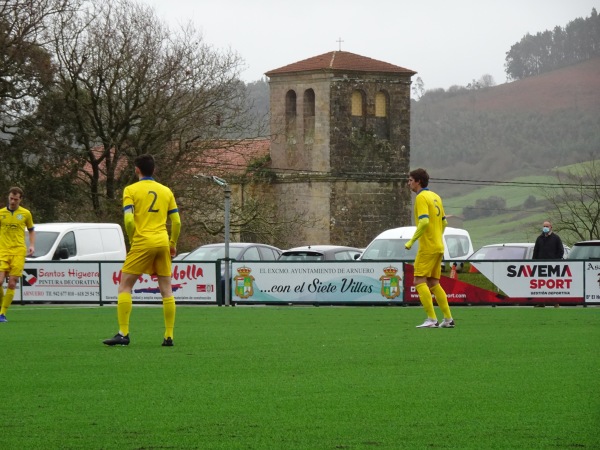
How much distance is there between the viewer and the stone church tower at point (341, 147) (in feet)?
293

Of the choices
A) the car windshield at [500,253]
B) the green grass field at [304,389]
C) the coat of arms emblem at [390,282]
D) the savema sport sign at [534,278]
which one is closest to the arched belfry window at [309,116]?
the car windshield at [500,253]

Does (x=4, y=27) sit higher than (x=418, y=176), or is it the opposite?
(x=4, y=27)

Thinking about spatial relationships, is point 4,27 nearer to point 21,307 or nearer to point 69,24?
point 69,24

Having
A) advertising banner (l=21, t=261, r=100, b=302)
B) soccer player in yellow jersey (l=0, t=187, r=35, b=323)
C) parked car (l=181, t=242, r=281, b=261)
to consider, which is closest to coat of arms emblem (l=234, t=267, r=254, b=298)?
advertising banner (l=21, t=261, r=100, b=302)

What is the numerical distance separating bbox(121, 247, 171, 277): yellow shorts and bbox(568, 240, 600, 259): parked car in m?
17.6

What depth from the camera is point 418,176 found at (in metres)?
16.8

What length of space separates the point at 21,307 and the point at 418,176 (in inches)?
530

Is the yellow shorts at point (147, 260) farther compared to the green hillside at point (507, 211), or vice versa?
the green hillside at point (507, 211)

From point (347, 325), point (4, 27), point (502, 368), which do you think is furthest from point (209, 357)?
point (4, 27)

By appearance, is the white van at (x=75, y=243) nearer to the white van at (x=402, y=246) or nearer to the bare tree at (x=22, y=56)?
the white van at (x=402, y=246)

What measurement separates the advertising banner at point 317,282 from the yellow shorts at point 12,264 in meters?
9.11

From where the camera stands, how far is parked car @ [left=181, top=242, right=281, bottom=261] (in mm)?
33425

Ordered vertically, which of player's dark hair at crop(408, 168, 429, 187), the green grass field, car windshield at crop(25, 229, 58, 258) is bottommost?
the green grass field

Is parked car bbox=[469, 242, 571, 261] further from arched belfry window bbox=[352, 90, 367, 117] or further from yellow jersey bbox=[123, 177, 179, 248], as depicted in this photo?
arched belfry window bbox=[352, 90, 367, 117]
